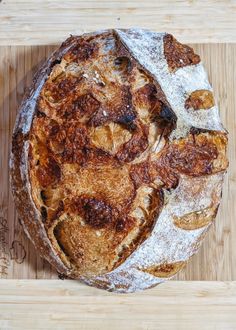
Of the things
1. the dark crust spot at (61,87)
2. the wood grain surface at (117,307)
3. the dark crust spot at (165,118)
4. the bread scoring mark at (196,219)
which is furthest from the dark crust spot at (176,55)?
the wood grain surface at (117,307)

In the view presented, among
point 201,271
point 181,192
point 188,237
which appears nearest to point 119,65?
point 181,192

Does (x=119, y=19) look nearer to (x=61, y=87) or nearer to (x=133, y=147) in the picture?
(x=61, y=87)

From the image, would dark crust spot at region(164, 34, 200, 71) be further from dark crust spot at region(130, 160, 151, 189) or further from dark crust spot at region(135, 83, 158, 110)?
dark crust spot at region(130, 160, 151, 189)

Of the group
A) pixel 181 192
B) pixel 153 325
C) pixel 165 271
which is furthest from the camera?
pixel 153 325

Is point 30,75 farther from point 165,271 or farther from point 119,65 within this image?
point 165,271

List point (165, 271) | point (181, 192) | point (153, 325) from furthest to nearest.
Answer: point (153, 325), point (165, 271), point (181, 192)

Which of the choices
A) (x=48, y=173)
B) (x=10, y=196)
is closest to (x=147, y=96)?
(x=48, y=173)

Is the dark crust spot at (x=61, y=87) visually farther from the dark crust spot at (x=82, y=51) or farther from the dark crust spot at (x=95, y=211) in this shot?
the dark crust spot at (x=95, y=211)
